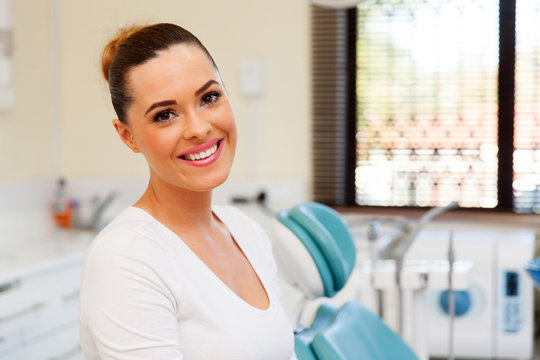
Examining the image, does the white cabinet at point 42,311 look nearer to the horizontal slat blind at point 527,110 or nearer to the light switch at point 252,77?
the light switch at point 252,77

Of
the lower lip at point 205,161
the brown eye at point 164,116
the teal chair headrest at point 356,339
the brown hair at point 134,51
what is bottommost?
the teal chair headrest at point 356,339

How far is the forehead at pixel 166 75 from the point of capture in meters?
0.81

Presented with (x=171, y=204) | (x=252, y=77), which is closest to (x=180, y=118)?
(x=171, y=204)

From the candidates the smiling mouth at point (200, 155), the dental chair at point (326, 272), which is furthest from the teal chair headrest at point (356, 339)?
the smiling mouth at point (200, 155)

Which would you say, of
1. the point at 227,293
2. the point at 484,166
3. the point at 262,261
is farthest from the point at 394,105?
the point at 227,293

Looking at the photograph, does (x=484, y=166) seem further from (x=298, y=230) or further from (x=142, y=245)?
(x=142, y=245)

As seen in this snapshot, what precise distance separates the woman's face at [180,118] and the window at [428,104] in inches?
88.6

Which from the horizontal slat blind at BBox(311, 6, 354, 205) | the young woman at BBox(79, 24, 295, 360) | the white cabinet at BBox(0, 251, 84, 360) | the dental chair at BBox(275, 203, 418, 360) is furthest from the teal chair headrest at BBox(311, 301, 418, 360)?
the horizontal slat blind at BBox(311, 6, 354, 205)

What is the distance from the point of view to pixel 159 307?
0.75 metres

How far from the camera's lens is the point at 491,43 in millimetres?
2965

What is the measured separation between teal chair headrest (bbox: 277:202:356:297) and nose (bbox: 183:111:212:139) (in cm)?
56

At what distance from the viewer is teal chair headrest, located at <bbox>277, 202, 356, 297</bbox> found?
134 centimetres

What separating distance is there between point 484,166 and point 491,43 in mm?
593

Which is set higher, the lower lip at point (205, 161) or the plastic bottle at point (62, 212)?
the lower lip at point (205, 161)
